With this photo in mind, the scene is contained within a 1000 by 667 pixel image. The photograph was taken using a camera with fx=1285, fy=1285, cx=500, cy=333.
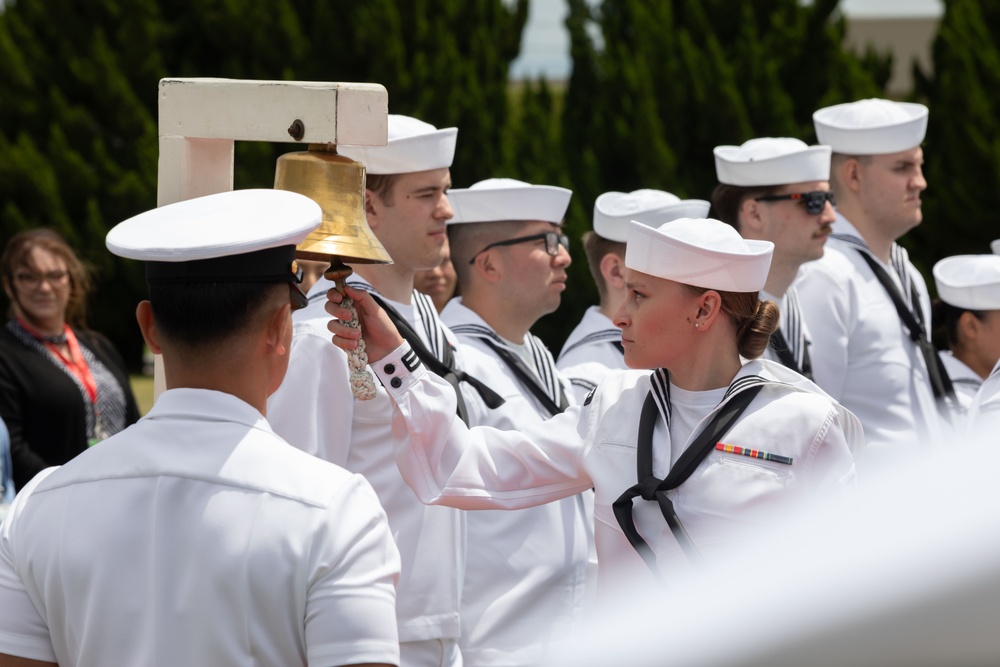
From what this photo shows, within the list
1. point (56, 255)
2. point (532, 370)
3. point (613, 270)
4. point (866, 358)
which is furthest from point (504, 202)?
point (56, 255)

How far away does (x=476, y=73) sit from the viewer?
55.0 ft

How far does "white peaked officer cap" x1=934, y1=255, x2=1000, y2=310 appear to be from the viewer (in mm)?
5137

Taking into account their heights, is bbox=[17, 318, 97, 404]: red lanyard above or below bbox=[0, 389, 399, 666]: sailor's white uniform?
below

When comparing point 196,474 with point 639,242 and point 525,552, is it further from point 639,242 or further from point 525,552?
point 525,552

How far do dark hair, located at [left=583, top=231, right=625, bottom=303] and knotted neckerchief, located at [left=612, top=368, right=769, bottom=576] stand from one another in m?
2.42

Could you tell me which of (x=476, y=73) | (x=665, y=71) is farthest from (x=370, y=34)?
(x=665, y=71)

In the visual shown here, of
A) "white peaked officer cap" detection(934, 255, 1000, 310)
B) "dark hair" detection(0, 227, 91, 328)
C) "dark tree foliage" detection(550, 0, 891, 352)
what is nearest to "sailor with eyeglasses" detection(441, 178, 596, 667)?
"white peaked officer cap" detection(934, 255, 1000, 310)

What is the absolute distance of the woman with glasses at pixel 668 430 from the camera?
2.60m

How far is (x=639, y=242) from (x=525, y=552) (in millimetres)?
1524

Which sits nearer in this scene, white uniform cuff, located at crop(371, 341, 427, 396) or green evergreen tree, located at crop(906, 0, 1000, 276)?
white uniform cuff, located at crop(371, 341, 427, 396)

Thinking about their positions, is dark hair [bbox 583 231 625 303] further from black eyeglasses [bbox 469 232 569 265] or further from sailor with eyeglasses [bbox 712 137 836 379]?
sailor with eyeglasses [bbox 712 137 836 379]

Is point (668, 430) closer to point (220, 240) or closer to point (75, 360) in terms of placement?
point (220, 240)

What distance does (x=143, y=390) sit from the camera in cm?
1709

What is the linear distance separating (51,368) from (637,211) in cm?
270
